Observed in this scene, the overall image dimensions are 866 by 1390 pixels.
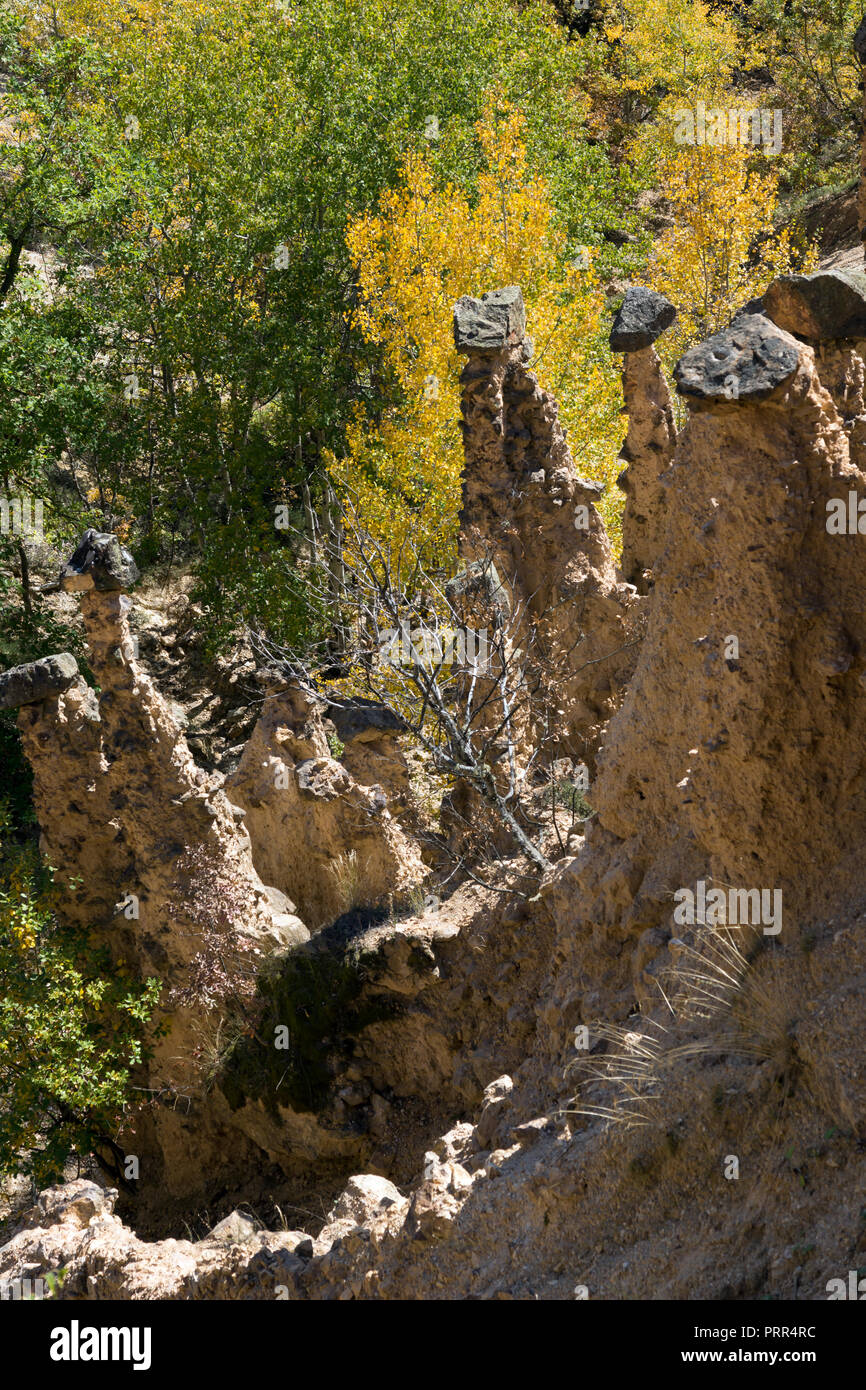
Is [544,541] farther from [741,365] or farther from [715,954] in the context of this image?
[715,954]

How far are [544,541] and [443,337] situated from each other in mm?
10151

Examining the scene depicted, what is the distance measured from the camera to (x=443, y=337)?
21.1 meters

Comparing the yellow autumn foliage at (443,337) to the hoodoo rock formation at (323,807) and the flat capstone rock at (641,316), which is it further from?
the flat capstone rock at (641,316)

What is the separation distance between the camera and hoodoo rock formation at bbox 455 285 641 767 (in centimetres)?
1178

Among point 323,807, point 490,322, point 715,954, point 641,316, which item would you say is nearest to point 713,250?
point 641,316

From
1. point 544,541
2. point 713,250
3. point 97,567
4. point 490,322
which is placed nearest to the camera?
point 97,567

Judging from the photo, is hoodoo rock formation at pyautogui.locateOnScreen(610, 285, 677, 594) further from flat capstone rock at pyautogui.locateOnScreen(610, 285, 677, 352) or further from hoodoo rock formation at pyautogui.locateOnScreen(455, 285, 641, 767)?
hoodoo rock formation at pyautogui.locateOnScreen(455, 285, 641, 767)

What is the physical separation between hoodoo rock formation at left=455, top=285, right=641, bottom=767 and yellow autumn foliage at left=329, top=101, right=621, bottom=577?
7360 mm

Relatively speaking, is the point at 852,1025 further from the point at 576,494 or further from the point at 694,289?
the point at 694,289

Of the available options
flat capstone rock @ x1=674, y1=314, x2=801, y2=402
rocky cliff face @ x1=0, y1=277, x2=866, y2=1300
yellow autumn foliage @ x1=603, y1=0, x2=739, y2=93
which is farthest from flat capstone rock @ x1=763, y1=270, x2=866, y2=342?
yellow autumn foliage @ x1=603, y1=0, x2=739, y2=93

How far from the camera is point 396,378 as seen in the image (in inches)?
992

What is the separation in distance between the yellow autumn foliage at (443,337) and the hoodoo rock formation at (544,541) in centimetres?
736

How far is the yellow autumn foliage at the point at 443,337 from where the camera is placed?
20.6 metres

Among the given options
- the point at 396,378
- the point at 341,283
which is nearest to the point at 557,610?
the point at 396,378
